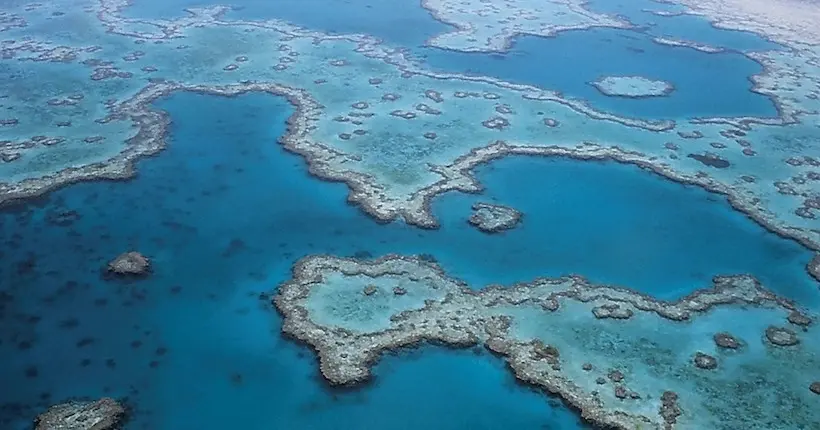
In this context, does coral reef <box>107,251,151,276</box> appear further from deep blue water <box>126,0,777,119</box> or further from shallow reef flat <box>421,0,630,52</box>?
shallow reef flat <box>421,0,630,52</box>

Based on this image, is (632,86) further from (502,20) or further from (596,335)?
(596,335)

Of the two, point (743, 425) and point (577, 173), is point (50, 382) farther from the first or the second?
point (577, 173)

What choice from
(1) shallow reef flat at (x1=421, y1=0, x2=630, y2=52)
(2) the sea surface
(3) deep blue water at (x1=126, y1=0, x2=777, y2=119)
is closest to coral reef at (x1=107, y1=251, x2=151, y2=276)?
(2) the sea surface

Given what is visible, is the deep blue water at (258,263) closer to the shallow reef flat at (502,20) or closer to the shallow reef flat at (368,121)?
the shallow reef flat at (368,121)

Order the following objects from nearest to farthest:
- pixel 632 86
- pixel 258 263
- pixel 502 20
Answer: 1. pixel 258 263
2. pixel 632 86
3. pixel 502 20

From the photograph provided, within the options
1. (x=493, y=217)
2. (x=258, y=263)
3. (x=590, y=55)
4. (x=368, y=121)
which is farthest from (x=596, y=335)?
(x=590, y=55)

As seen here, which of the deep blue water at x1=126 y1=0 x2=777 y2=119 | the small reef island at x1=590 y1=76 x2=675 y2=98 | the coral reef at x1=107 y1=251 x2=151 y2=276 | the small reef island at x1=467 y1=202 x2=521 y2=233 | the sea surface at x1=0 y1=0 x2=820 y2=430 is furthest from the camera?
the small reef island at x1=590 y1=76 x2=675 y2=98
